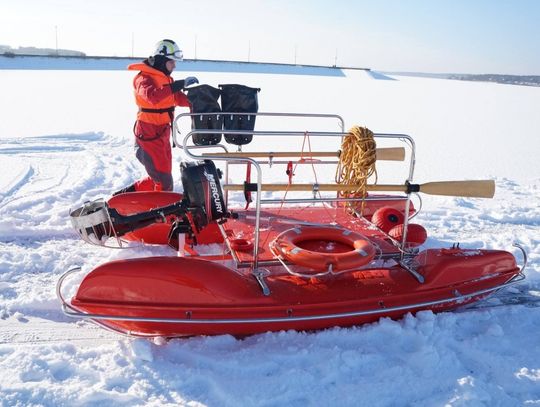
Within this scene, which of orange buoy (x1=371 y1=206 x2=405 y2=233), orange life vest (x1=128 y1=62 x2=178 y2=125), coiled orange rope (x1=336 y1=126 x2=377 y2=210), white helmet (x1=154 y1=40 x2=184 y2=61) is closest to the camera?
coiled orange rope (x1=336 y1=126 x2=377 y2=210)

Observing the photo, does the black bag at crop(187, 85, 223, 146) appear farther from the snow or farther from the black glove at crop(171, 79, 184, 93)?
the snow

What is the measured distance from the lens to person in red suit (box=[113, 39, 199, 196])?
14.9 ft

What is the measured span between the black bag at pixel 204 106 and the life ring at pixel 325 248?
151cm

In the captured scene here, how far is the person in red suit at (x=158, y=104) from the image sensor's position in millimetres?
4539

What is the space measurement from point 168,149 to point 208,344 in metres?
2.44

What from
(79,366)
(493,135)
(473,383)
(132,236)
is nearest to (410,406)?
(473,383)

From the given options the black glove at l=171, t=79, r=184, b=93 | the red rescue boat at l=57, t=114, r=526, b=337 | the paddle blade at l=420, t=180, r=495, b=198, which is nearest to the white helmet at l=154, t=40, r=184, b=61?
the black glove at l=171, t=79, r=184, b=93

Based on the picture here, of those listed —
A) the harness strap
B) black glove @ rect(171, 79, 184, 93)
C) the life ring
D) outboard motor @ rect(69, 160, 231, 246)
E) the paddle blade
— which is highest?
black glove @ rect(171, 79, 184, 93)

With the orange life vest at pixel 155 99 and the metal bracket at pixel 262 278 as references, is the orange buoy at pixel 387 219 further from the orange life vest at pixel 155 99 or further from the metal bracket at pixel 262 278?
the orange life vest at pixel 155 99

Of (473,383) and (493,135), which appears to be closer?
(473,383)

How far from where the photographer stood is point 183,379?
2.62 metres

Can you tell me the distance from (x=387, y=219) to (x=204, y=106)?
6.24ft

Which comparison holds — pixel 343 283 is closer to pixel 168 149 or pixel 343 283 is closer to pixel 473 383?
pixel 473 383

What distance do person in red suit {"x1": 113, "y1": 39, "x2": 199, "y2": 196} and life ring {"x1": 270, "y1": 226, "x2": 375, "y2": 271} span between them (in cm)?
186
